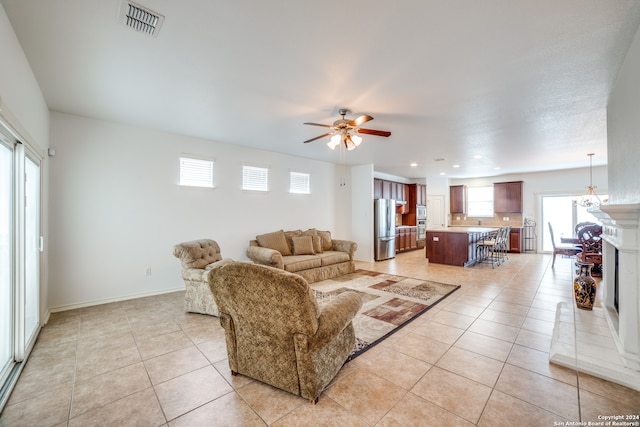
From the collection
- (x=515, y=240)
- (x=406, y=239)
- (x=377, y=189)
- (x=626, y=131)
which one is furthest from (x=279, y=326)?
(x=515, y=240)

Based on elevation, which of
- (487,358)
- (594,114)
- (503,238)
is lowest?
(487,358)

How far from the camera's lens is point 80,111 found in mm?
3729

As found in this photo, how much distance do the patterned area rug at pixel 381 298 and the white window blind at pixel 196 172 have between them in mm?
2954

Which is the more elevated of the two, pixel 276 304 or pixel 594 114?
pixel 594 114

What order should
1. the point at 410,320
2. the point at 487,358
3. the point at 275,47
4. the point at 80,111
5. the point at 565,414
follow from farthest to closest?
the point at 80,111 → the point at 410,320 → the point at 487,358 → the point at 275,47 → the point at 565,414

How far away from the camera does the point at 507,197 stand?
9.31m

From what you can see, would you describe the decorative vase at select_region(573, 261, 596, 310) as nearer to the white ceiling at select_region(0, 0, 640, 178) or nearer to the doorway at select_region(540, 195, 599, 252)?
the white ceiling at select_region(0, 0, 640, 178)

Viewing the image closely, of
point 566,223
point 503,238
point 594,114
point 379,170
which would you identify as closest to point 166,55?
point 594,114

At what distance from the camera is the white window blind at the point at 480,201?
995 centimetres

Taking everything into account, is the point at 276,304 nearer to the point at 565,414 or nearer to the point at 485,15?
the point at 565,414

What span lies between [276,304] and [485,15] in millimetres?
2550

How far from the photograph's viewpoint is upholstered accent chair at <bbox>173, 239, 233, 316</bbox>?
3.50m

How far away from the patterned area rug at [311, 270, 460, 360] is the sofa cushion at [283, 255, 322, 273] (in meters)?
0.40

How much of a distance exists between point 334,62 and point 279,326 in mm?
2360
